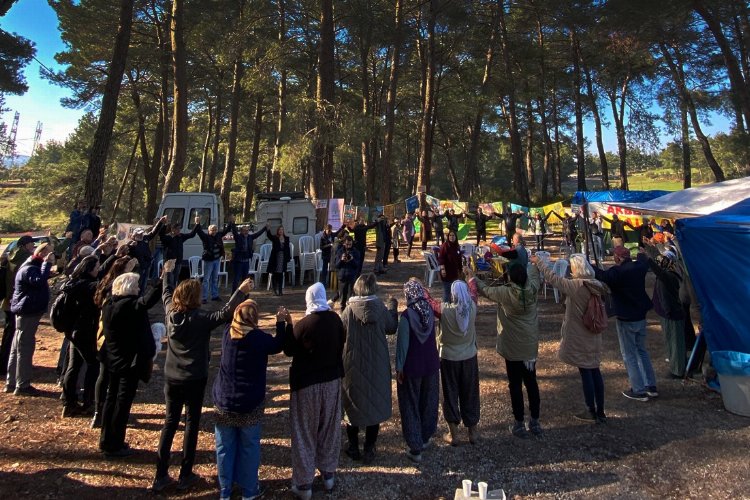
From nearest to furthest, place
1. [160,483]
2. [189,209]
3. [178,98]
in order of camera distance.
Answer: [160,483] < [189,209] < [178,98]

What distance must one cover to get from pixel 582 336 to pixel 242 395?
308 centimetres

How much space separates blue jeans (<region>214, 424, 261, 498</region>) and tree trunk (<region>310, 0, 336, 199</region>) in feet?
33.1

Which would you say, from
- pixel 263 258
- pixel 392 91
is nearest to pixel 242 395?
pixel 263 258

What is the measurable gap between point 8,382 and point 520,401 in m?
5.31

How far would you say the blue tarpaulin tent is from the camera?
4777 millimetres

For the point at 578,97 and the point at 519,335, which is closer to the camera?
the point at 519,335

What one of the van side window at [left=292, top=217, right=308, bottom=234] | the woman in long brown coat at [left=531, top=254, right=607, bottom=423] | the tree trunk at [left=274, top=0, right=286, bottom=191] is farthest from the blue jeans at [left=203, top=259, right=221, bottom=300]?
the woman in long brown coat at [left=531, top=254, right=607, bottom=423]

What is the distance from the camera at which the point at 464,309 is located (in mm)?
3689

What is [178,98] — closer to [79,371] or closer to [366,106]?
[366,106]

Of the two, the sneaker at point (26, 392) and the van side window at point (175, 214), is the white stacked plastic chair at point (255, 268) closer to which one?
the van side window at point (175, 214)

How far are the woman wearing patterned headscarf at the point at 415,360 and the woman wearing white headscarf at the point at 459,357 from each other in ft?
0.55

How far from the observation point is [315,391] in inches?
123

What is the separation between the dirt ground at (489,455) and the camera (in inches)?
127

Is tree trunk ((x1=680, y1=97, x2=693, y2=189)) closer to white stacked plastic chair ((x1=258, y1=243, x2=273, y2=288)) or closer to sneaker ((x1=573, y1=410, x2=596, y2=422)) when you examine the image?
white stacked plastic chair ((x1=258, y1=243, x2=273, y2=288))
